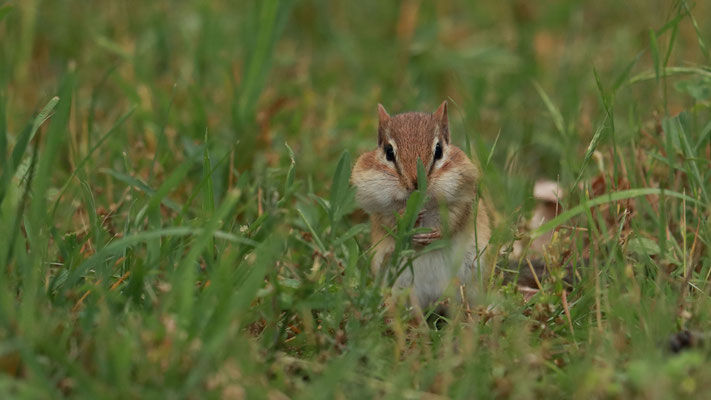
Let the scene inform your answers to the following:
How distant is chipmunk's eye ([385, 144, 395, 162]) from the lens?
3672mm

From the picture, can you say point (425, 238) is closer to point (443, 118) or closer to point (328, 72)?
point (443, 118)

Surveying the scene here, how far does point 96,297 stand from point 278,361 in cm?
61

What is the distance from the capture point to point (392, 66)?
637 cm

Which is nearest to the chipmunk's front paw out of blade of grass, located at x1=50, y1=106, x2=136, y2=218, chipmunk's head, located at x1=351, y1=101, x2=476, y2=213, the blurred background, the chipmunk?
the chipmunk

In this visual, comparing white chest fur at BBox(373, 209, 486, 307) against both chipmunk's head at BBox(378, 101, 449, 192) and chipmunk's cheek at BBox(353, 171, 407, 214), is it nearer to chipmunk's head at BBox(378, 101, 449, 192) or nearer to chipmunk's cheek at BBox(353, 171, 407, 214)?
chipmunk's cheek at BBox(353, 171, 407, 214)

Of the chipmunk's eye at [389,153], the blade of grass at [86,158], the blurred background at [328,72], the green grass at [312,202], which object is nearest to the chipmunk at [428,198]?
the chipmunk's eye at [389,153]

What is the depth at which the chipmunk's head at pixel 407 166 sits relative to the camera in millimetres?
3553

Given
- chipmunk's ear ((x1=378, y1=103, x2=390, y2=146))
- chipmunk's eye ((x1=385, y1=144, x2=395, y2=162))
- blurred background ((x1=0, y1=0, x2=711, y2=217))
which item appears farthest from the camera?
blurred background ((x1=0, y1=0, x2=711, y2=217))

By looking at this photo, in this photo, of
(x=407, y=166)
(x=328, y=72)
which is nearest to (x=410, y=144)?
(x=407, y=166)

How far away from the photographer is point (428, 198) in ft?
11.3

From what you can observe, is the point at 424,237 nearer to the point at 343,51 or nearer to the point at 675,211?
the point at 675,211

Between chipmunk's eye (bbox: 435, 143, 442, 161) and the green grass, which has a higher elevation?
chipmunk's eye (bbox: 435, 143, 442, 161)

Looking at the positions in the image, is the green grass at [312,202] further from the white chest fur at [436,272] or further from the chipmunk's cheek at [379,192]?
the white chest fur at [436,272]

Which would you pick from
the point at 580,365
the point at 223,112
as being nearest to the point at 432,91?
the point at 223,112
